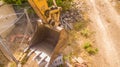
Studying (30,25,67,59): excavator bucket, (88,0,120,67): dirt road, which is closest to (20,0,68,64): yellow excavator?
(30,25,67,59): excavator bucket

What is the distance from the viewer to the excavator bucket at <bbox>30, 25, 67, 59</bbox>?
254 inches

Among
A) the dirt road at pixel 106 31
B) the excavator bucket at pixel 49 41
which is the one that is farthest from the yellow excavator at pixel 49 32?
the dirt road at pixel 106 31

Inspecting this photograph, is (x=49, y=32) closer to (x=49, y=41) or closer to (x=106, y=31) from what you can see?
(x=49, y=41)

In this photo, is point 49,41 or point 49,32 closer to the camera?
point 49,32

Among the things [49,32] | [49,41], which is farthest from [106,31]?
[49,32]

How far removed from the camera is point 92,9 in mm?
10352

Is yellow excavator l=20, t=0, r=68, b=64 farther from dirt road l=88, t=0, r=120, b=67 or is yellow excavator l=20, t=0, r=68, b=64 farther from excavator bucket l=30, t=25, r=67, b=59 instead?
dirt road l=88, t=0, r=120, b=67

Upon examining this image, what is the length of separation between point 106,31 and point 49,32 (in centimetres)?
325

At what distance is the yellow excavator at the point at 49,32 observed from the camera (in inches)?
243

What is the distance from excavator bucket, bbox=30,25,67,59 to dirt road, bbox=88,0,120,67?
1.84 m

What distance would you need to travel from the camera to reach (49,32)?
22.6 ft

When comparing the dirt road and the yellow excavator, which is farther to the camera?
the dirt road

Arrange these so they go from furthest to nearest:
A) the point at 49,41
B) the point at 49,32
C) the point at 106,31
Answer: the point at 106,31, the point at 49,41, the point at 49,32

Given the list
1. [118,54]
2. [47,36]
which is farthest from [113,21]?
[47,36]
